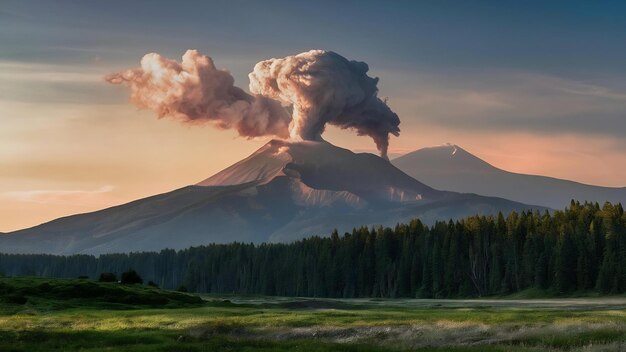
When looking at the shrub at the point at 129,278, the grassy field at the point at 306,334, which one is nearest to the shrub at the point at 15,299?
the grassy field at the point at 306,334

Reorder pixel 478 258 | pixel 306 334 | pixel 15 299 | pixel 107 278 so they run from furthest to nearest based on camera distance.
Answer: pixel 478 258
pixel 107 278
pixel 15 299
pixel 306 334

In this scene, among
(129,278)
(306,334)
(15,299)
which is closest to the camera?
(306,334)

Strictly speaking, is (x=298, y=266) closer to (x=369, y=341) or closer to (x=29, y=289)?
(x=29, y=289)

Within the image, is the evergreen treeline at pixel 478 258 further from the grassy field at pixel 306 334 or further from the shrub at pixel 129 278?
the grassy field at pixel 306 334

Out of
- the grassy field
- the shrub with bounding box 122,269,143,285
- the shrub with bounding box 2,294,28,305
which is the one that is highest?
the shrub with bounding box 122,269,143,285

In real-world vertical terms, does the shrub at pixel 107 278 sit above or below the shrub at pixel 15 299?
above

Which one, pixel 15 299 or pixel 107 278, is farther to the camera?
pixel 107 278

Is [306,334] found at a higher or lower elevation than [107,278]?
lower

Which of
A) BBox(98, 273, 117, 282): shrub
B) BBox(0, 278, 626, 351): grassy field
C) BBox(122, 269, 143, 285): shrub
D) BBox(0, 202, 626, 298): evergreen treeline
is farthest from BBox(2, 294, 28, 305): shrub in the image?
BBox(0, 202, 626, 298): evergreen treeline

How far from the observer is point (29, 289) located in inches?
3991

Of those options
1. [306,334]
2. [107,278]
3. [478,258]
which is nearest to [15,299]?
[107,278]

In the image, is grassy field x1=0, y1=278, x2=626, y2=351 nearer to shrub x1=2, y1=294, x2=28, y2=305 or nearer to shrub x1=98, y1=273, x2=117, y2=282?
shrub x1=2, y1=294, x2=28, y2=305

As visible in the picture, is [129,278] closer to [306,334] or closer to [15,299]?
[15,299]

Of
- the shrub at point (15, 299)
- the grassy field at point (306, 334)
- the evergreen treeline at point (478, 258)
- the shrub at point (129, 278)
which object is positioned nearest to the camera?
the grassy field at point (306, 334)
